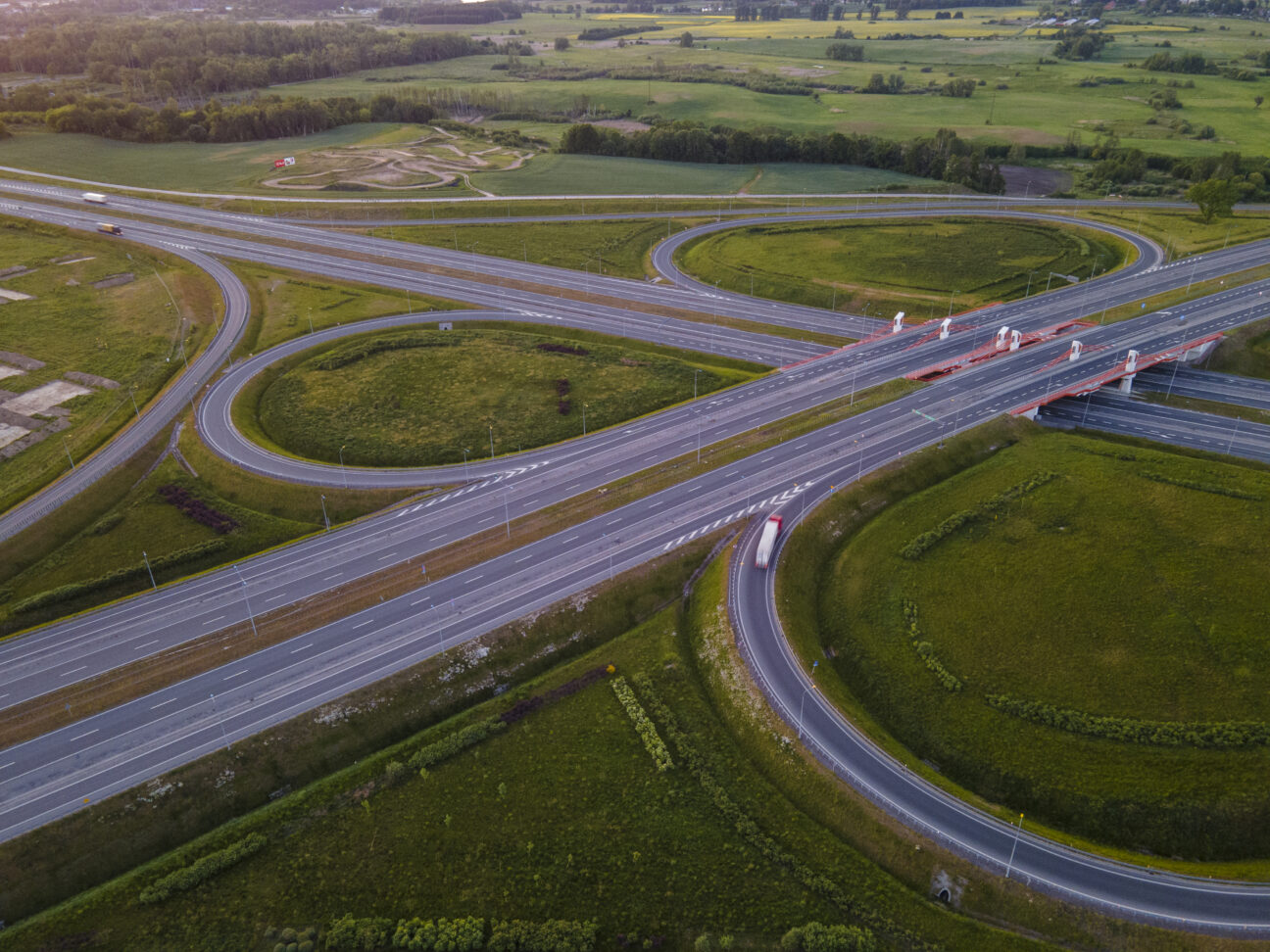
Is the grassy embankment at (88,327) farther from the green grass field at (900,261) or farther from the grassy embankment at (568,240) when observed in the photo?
the green grass field at (900,261)

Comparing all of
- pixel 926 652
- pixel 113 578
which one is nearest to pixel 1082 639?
pixel 926 652

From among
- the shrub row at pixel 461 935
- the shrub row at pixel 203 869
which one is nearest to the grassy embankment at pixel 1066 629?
the shrub row at pixel 461 935

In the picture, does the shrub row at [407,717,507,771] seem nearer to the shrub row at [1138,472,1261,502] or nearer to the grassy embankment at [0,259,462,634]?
the grassy embankment at [0,259,462,634]

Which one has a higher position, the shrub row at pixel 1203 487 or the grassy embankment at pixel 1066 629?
the shrub row at pixel 1203 487

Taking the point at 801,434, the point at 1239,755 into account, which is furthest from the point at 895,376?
the point at 1239,755

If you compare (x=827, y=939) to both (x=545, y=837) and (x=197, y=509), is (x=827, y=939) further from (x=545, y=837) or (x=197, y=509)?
(x=197, y=509)

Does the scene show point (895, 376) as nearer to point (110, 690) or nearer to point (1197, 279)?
point (1197, 279)
